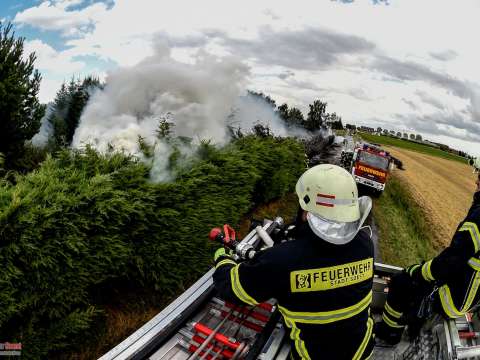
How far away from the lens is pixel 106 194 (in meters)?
3.99

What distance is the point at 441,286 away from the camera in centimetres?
363

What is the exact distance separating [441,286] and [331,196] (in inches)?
85.8

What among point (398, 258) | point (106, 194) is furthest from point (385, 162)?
point (106, 194)

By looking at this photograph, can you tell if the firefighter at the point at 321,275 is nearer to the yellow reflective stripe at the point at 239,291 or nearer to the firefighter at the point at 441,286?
the yellow reflective stripe at the point at 239,291

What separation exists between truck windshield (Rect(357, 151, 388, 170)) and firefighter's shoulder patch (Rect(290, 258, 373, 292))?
685 inches

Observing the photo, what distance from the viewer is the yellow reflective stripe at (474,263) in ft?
11.0

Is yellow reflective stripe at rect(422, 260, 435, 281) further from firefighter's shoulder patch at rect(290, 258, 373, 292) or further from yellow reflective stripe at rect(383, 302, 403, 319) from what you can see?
firefighter's shoulder patch at rect(290, 258, 373, 292)

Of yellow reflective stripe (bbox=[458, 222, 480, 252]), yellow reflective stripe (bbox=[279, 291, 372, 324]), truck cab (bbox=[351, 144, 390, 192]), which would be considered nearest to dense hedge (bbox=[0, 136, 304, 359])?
yellow reflective stripe (bbox=[279, 291, 372, 324])

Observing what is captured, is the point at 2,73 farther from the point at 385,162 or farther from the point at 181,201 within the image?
the point at 385,162

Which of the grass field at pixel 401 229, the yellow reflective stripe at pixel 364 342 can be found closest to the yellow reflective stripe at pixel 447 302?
the yellow reflective stripe at pixel 364 342

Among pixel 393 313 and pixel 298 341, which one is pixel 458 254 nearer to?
pixel 393 313

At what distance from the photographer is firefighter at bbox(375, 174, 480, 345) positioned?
3332 millimetres

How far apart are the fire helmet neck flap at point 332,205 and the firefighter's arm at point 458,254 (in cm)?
151

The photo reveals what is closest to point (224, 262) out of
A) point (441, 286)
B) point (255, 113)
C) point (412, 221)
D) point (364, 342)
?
point (364, 342)
